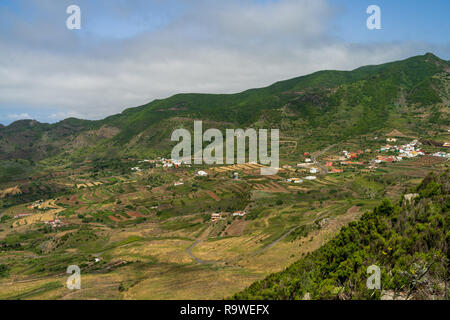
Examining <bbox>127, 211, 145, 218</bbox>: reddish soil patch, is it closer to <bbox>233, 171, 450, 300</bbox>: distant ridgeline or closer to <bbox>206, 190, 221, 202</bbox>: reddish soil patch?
<bbox>206, 190, 221, 202</bbox>: reddish soil patch

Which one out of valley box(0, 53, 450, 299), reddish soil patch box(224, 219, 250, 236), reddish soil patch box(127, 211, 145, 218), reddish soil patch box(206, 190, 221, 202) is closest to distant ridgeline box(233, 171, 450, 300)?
valley box(0, 53, 450, 299)

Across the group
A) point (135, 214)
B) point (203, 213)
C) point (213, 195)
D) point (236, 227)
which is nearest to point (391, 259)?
point (236, 227)

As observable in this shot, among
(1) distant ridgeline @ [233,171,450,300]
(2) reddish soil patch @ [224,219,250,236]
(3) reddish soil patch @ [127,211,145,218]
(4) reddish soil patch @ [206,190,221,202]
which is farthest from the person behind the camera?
(4) reddish soil patch @ [206,190,221,202]

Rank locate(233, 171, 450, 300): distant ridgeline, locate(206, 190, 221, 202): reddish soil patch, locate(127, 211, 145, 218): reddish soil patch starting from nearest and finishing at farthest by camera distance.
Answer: locate(233, 171, 450, 300): distant ridgeline → locate(127, 211, 145, 218): reddish soil patch → locate(206, 190, 221, 202): reddish soil patch

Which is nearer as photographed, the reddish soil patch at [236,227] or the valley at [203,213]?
the valley at [203,213]

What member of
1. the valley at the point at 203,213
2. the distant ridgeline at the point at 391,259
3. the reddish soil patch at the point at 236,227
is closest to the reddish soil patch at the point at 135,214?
the valley at the point at 203,213

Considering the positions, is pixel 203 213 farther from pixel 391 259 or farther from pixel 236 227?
pixel 391 259

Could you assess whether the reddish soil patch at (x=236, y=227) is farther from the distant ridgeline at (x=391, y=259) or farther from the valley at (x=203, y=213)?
the distant ridgeline at (x=391, y=259)
